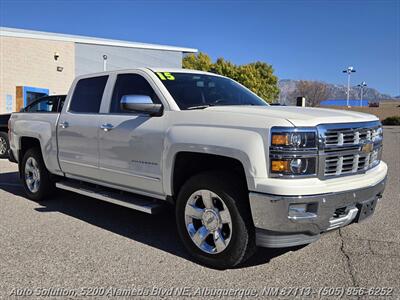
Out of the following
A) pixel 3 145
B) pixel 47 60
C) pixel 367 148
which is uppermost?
pixel 47 60

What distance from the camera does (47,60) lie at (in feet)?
74.1

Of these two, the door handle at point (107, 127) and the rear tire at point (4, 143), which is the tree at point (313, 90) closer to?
the rear tire at point (4, 143)

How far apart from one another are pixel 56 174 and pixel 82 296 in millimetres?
3088

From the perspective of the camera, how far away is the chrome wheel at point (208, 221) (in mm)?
3809

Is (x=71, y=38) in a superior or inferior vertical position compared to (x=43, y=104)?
superior

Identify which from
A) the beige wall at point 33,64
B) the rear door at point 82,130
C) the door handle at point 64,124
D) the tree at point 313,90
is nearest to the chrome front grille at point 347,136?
the rear door at point 82,130

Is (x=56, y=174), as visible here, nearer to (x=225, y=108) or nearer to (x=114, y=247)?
(x=114, y=247)

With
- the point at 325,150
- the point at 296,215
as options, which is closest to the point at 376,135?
the point at 325,150

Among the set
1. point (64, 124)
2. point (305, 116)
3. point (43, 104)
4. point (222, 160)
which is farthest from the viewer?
point (43, 104)

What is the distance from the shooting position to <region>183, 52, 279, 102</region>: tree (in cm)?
4241

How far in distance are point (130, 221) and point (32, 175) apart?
2156mm

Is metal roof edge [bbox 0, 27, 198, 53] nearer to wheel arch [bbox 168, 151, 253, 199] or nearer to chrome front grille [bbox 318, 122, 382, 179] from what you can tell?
wheel arch [bbox 168, 151, 253, 199]

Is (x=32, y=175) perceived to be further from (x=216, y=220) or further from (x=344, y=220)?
(x=344, y=220)

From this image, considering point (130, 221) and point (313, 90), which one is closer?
point (130, 221)
